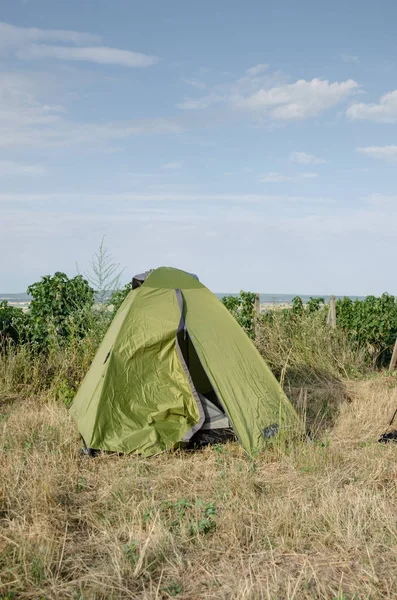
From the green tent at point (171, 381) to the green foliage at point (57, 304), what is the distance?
259cm

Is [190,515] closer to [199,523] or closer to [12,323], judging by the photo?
[199,523]

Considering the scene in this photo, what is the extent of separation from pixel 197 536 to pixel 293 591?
0.76 meters

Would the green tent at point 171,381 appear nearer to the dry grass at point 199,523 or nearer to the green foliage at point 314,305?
the dry grass at point 199,523

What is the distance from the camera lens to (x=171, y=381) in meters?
5.90

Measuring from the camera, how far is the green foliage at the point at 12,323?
8.66 m

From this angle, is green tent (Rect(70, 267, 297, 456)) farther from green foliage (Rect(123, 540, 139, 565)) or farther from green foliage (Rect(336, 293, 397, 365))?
green foliage (Rect(336, 293, 397, 365))

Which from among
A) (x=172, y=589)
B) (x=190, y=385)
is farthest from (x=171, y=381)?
(x=172, y=589)

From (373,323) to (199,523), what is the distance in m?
7.58

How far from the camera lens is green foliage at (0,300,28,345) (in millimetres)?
8664

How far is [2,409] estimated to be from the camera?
6.94 meters

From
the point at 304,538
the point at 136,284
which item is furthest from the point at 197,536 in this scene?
the point at 136,284

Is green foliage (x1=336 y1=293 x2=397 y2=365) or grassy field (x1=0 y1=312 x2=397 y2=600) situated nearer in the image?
grassy field (x1=0 y1=312 x2=397 y2=600)

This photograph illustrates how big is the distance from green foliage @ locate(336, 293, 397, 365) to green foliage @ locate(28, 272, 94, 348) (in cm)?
486

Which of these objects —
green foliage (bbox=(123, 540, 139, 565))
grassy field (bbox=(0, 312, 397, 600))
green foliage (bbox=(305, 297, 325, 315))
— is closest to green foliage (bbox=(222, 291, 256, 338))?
green foliage (bbox=(305, 297, 325, 315))
